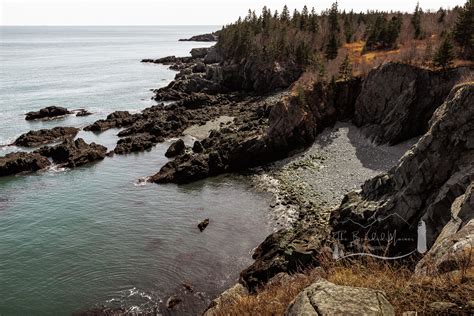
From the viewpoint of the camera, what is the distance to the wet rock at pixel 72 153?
52.3m

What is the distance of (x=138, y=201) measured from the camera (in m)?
41.1

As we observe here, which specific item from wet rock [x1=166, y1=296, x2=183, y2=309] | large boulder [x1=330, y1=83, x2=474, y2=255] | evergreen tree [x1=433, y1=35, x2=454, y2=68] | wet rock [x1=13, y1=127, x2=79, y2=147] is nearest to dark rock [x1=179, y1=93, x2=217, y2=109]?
wet rock [x1=13, y1=127, x2=79, y2=147]

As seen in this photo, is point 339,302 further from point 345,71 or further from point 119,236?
point 345,71

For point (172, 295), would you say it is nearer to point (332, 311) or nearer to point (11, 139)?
point (332, 311)

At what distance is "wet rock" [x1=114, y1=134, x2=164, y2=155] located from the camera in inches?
2264

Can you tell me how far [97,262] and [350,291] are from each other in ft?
86.8

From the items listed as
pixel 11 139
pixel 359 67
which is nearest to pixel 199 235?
pixel 359 67

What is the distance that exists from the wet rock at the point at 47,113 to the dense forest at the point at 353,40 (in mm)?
48086

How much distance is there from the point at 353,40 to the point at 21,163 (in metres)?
76.9

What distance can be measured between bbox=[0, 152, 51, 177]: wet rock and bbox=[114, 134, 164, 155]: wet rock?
33.9 feet

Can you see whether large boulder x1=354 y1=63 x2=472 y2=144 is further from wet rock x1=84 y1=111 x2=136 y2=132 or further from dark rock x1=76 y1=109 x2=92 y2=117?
dark rock x1=76 y1=109 x2=92 y2=117

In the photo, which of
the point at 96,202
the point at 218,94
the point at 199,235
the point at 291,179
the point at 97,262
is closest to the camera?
the point at 97,262

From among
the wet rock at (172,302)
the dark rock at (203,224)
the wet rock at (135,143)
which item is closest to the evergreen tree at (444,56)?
the dark rock at (203,224)

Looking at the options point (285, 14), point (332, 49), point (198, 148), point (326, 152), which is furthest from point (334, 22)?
point (198, 148)
